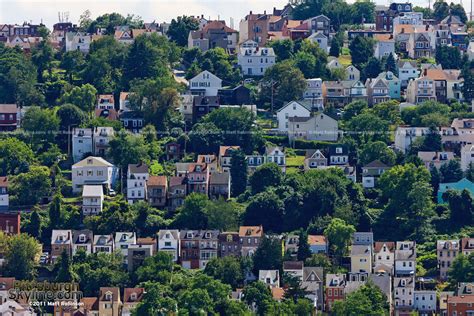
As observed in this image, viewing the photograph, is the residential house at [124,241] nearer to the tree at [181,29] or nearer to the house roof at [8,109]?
the house roof at [8,109]

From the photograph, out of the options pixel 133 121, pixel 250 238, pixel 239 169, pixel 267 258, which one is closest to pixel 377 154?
pixel 239 169

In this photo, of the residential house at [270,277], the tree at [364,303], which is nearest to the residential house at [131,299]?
the residential house at [270,277]

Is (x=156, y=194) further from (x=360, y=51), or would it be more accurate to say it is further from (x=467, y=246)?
(x=360, y=51)

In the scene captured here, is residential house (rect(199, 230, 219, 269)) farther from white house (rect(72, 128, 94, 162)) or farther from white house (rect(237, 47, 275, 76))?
white house (rect(237, 47, 275, 76))

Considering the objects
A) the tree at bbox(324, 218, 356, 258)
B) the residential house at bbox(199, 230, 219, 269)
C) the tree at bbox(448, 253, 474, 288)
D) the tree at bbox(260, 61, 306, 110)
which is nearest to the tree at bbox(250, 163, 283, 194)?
the residential house at bbox(199, 230, 219, 269)

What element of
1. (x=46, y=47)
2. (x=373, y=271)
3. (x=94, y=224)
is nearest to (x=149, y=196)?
(x=94, y=224)

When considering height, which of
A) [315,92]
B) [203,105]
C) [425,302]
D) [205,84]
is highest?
[205,84]
